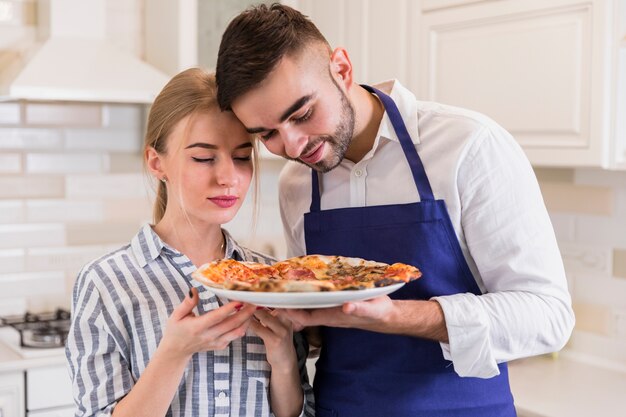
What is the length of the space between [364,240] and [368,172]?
139 millimetres

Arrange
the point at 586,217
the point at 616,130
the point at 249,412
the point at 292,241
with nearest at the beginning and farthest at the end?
the point at 249,412
the point at 292,241
the point at 616,130
the point at 586,217

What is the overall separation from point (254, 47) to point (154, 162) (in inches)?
13.6

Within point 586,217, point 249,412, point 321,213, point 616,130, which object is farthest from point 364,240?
point 586,217

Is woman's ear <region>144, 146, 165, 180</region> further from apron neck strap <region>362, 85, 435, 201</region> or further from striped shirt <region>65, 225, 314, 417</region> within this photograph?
apron neck strap <region>362, 85, 435, 201</region>

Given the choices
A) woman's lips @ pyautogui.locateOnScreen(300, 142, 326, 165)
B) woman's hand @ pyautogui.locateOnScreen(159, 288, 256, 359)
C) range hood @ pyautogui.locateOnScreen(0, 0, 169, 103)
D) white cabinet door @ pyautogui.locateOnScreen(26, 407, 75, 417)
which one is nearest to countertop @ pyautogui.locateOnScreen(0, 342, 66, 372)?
white cabinet door @ pyautogui.locateOnScreen(26, 407, 75, 417)

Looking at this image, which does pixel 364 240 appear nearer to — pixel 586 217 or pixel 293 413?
pixel 293 413

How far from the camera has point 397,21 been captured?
302 cm

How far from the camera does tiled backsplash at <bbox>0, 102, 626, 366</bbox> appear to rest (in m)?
2.91

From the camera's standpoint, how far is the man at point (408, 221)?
5.12ft

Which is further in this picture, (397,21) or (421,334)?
(397,21)

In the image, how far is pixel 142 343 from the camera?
5.25ft

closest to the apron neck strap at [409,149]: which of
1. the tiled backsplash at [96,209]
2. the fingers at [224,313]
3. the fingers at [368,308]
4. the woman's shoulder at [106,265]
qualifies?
the fingers at [368,308]

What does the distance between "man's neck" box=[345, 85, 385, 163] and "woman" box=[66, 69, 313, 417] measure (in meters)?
0.23

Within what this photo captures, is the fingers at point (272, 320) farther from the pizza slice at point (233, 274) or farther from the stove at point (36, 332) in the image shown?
the stove at point (36, 332)
